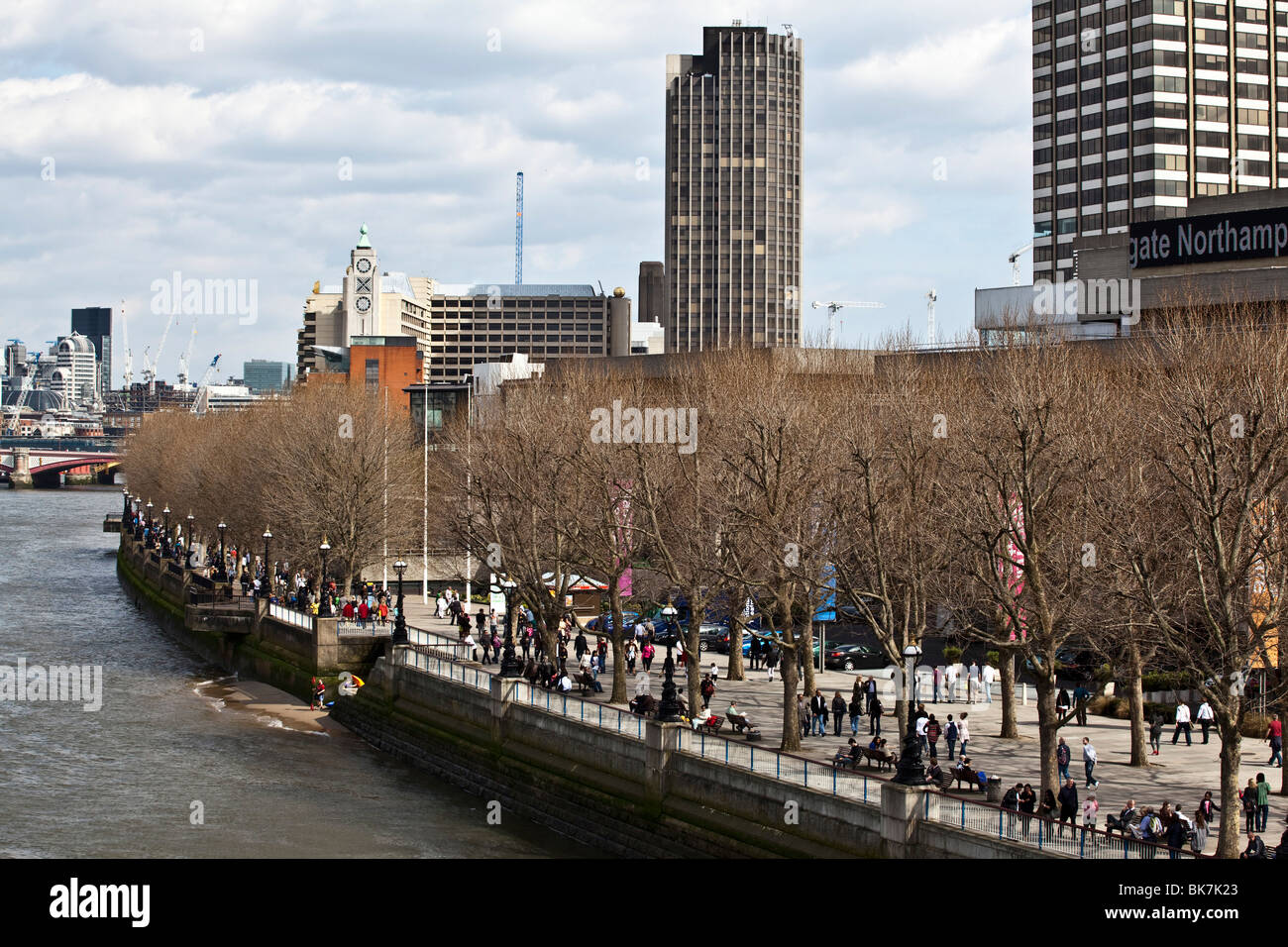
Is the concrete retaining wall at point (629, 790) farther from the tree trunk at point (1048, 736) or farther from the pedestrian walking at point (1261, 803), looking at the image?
the pedestrian walking at point (1261, 803)

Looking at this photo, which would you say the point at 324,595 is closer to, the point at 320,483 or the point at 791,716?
the point at 320,483

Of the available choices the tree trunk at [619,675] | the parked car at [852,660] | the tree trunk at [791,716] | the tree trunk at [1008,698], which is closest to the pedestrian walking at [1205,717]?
the tree trunk at [1008,698]

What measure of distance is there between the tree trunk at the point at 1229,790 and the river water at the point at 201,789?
15158 millimetres

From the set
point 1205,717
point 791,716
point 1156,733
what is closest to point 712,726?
point 791,716

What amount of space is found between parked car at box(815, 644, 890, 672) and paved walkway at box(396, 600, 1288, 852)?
279 cm

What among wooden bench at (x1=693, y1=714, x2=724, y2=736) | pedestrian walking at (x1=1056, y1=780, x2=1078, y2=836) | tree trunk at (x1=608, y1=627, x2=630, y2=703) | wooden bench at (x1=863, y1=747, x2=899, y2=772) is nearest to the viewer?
pedestrian walking at (x1=1056, y1=780, x2=1078, y2=836)

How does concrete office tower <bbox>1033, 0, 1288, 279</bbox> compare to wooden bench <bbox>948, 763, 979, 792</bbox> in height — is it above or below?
above

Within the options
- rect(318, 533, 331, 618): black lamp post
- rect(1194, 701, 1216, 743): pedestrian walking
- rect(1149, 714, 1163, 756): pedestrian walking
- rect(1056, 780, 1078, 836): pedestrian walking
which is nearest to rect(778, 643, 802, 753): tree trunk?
rect(1149, 714, 1163, 756): pedestrian walking

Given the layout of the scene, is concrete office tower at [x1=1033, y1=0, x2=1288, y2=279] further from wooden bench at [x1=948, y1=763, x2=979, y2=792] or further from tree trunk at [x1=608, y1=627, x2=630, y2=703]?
wooden bench at [x1=948, y1=763, x2=979, y2=792]

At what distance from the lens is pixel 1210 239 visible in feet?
199

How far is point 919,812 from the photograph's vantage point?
91.8ft

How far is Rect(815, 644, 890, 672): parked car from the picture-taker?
53.6 metres

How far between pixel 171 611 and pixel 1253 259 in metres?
54.0

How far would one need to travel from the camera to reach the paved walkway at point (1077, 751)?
3275 centimetres
